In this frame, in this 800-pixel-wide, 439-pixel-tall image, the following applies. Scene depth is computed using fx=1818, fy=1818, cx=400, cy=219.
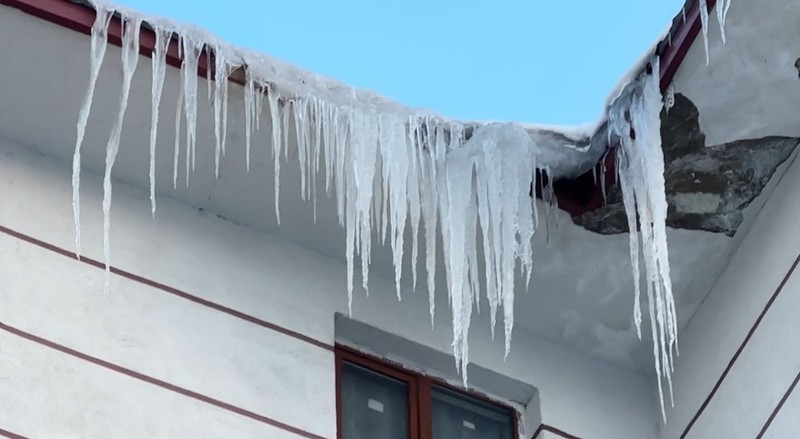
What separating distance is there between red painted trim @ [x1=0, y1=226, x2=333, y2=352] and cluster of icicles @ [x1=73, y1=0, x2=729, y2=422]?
6 centimetres

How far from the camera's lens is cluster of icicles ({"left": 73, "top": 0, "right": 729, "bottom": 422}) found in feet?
17.4

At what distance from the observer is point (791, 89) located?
216 inches

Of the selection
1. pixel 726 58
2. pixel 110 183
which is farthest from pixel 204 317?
pixel 726 58

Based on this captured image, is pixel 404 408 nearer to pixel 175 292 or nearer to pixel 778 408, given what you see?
pixel 175 292

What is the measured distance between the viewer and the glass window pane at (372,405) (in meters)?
5.54

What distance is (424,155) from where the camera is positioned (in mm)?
5484

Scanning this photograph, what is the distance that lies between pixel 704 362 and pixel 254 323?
1.52m

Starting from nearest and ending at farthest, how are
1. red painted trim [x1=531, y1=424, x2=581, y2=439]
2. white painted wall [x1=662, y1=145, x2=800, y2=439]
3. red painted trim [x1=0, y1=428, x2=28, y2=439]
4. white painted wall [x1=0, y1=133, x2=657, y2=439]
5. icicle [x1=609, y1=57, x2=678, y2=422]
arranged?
red painted trim [x1=0, y1=428, x2=28, y2=439] → white painted wall [x1=0, y1=133, x2=657, y2=439] → icicle [x1=609, y1=57, x2=678, y2=422] → white painted wall [x1=662, y1=145, x2=800, y2=439] → red painted trim [x1=531, y1=424, x2=581, y2=439]

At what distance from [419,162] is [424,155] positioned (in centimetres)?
3

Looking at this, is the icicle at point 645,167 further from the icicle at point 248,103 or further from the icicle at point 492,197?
the icicle at point 248,103

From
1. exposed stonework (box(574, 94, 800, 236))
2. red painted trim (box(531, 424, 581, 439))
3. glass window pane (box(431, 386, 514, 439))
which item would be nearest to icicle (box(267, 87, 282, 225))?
glass window pane (box(431, 386, 514, 439))

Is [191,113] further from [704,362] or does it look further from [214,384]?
[704,362]

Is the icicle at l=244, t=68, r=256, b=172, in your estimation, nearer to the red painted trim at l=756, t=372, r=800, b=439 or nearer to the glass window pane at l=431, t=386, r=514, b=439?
the glass window pane at l=431, t=386, r=514, b=439

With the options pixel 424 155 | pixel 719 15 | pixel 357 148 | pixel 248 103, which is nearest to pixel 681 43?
pixel 719 15
